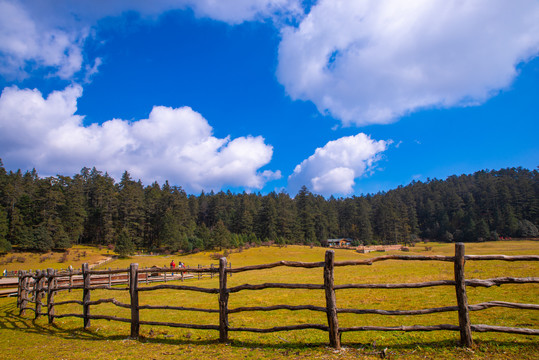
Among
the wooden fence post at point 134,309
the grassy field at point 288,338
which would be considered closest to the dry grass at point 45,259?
the grassy field at point 288,338

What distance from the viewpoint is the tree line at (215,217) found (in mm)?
78875

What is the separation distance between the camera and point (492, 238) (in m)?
103

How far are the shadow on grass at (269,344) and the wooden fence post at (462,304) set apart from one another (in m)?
0.19

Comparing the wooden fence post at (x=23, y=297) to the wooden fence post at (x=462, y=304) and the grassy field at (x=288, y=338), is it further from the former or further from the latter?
the wooden fence post at (x=462, y=304)

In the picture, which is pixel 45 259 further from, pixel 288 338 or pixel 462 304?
pixel 462 304

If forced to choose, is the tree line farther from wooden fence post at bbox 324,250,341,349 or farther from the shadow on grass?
wooden fence post at bbox 324,250,341,349

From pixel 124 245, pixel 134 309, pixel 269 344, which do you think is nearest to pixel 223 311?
pixel 269 344

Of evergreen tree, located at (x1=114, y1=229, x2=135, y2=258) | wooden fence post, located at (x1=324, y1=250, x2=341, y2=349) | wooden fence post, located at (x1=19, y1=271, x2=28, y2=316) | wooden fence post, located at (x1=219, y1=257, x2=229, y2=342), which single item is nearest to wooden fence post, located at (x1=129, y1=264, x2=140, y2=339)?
wooden fence post, located at (x1=219, y1=257, x2=229, y2=342)

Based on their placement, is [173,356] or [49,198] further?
[49,198]

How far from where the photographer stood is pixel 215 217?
132 metres

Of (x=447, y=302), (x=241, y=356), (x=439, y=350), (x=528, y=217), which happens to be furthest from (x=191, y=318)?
(x=528, y=217)

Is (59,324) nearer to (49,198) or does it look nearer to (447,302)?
(447,302)

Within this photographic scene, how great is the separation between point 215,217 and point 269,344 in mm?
128515

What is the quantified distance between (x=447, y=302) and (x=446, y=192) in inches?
6351
